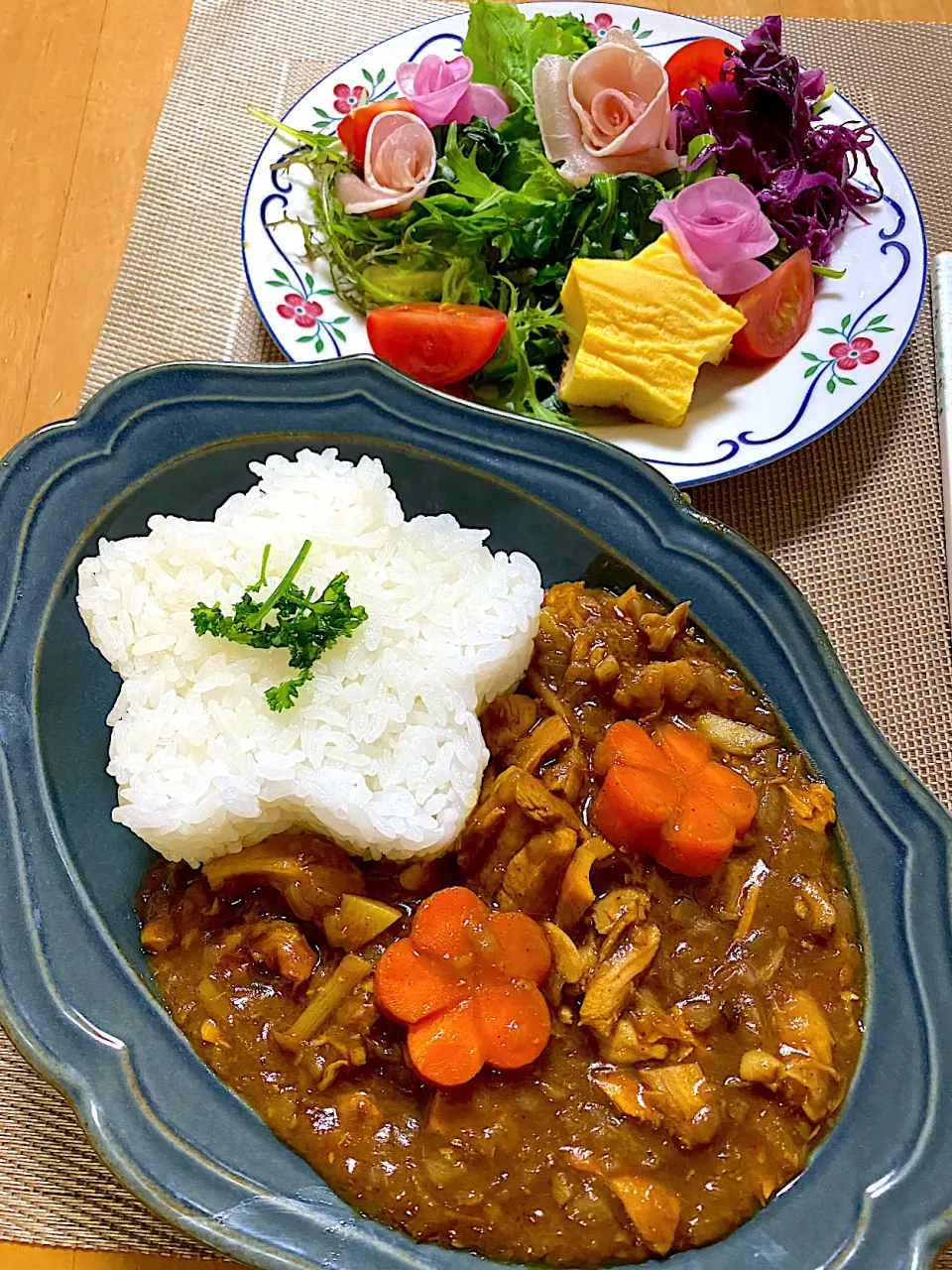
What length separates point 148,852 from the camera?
7.32 feet

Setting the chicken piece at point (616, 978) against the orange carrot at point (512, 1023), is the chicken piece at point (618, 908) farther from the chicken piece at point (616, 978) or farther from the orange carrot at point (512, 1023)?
the orange carrot at point (512, 1023)

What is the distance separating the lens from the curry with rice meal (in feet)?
6.02

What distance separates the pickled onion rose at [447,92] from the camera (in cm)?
330

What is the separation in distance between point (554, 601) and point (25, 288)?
2221 millimetres

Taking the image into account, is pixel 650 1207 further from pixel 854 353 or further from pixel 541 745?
pixel 854 353

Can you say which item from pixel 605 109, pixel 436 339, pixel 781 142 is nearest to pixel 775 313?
pixel 781 142

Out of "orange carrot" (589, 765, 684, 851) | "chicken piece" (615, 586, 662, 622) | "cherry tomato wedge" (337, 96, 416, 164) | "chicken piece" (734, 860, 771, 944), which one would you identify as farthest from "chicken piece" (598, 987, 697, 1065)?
"cherry tomato wedge" (337, 96, 416, 164)

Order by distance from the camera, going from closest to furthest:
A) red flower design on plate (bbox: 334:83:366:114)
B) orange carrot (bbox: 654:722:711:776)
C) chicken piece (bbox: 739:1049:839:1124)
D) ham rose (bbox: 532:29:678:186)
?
1. chicken piece (bbox: 739:1049:839:1124)
2. orange carrot (bbox: 654:722:711:776)
3. ham rose (bbox: 532:29:678:186)
4. red flower design on plate (bbox: 334:83:366:114)

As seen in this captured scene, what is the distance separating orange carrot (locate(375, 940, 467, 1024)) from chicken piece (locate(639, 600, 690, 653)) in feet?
2.74

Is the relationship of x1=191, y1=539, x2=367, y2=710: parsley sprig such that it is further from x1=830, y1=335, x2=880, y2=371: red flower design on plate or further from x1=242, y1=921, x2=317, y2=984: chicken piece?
x1=830, y1=335, x2=880, y2=371: red flower design on plate

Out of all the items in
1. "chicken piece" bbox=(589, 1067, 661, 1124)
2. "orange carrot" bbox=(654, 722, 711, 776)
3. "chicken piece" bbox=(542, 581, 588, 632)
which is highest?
"chicken piece" bbox=(542, 581, 588, 632)

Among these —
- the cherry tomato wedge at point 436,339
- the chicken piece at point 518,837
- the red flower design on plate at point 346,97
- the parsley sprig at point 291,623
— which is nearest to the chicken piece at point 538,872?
the chicken piece at point 518,837

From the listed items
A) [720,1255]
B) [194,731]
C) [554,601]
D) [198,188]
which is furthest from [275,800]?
[198,188]

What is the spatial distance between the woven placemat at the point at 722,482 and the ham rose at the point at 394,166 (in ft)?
1.72
